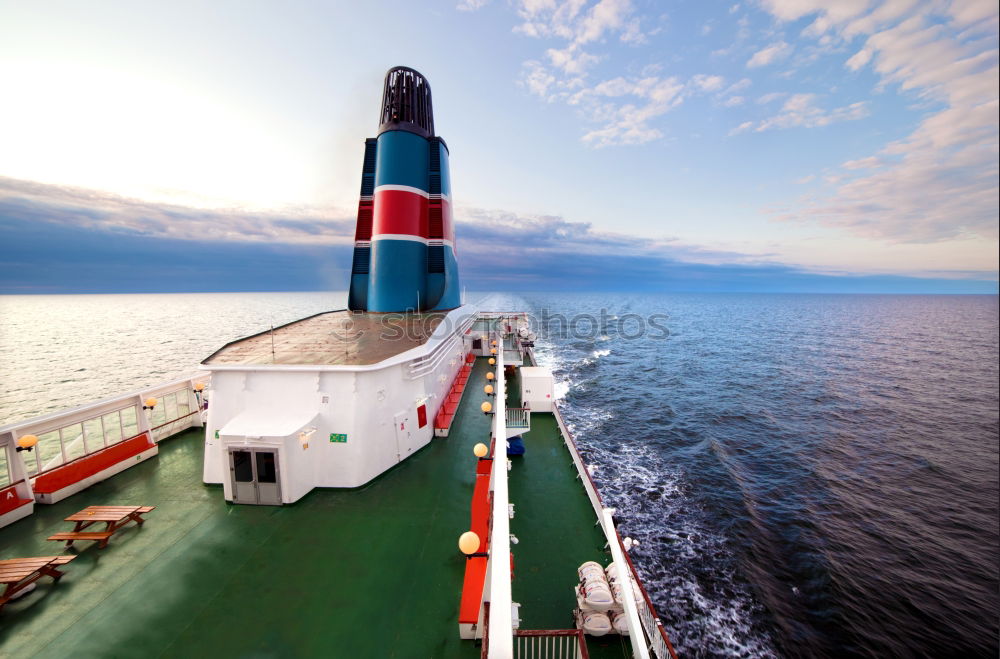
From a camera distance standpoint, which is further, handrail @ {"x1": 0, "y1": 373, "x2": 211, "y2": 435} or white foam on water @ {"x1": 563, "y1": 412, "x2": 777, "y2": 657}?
white foam on water @ {"x1": 563, "y1": 412, "x2": 777, "y2": 657}

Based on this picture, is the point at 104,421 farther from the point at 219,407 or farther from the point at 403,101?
the point at 403,101

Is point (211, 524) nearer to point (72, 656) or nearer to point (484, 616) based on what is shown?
point (72, 656)

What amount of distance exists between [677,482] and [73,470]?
21189mm

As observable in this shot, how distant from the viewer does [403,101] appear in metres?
18.1

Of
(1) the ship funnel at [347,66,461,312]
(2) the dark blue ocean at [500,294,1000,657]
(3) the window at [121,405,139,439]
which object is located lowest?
(2) the dark blue ocean at [500,294,1000,657]

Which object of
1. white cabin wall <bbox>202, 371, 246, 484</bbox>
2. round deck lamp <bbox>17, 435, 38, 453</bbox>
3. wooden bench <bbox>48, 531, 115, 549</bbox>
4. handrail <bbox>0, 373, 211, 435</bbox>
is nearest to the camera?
wooden bench <bbox>48, 531, 115, 549</bbox>

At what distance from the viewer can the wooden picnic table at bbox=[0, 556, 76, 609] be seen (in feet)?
19.6

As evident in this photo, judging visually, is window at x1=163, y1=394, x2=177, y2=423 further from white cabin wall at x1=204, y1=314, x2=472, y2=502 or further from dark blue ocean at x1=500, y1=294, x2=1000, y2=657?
dark blue ocean at x1=500, y1=294, x2=1000, y2=657

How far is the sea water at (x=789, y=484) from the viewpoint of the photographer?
442 inches

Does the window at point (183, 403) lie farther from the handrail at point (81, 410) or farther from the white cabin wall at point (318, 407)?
the white cabin wall at point (318, 407)

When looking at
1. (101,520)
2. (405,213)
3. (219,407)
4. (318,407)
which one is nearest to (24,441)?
(101,520)

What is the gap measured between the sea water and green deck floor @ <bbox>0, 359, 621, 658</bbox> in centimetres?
578

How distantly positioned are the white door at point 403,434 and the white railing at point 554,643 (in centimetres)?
571
